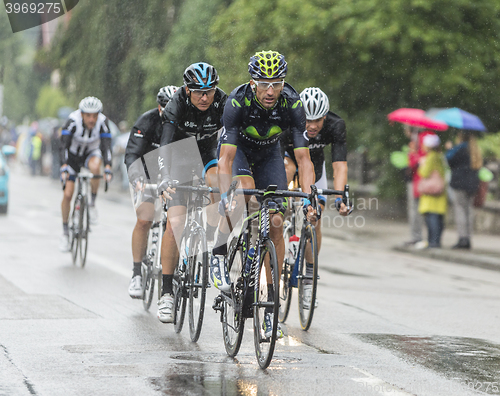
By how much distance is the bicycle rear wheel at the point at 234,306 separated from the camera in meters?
5.81

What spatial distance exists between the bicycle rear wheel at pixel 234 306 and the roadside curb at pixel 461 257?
7.64 metres

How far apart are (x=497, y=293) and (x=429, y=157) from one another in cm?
439

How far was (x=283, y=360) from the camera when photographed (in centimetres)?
586

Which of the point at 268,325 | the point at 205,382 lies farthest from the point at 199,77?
the point at 205,382

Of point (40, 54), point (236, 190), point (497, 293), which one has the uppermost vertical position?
point (40, 54)

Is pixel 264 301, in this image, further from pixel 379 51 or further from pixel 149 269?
pixel 379 51

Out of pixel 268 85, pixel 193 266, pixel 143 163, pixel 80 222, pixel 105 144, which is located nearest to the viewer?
pixel 268 85

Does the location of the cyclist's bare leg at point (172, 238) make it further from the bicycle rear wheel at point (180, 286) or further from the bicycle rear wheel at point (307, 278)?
the bicycle rear wheel at point (307, 278)

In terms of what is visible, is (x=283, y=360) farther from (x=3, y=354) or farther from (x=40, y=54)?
(x=40, y=54)

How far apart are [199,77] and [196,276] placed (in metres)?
1.47

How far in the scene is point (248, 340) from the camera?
660 cm

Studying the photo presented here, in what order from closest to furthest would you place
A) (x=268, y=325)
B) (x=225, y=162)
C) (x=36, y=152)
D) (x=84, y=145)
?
(x=268, y=325)
(x=225, y=162)
(x=84, y=145)
(x=36, y=152)

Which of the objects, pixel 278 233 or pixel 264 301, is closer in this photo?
pixel 264 301

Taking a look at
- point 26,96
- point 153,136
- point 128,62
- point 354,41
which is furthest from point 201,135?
point 26,96
